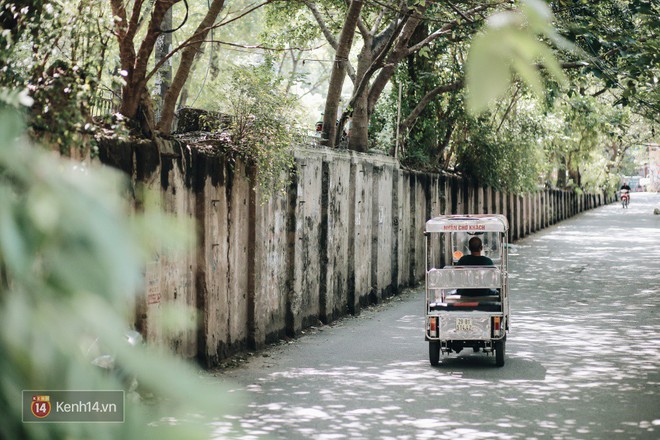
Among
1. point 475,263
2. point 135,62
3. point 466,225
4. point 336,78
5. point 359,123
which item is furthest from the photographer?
point 359,123

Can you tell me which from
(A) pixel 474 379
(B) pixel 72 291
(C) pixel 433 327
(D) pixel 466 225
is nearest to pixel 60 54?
(C) pixel 433 327

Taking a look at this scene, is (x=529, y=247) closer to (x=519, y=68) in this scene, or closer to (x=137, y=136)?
(x=137, y=136)

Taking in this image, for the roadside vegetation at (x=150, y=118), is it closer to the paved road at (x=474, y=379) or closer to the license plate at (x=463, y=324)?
the paved road at (x=474, y=379)

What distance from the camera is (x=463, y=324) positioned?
10250mm

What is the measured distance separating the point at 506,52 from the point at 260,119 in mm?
9570

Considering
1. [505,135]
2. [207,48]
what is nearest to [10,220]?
[505,135]

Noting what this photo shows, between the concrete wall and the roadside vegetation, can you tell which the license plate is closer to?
the concrete wall

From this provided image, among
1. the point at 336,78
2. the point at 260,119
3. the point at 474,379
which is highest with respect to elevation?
the point at 336,78

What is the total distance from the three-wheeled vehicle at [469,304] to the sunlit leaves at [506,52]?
925 cm

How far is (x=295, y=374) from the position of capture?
9.63 m

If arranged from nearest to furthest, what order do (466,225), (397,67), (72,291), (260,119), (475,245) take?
1. (72,291)
2. (260,119)
3. (475,245)
4. (466,225)
5. (397,67)

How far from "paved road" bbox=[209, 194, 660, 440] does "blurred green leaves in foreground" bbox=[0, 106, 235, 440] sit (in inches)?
45.9

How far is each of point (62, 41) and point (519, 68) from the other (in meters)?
6.62

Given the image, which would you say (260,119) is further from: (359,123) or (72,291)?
(72,291)
